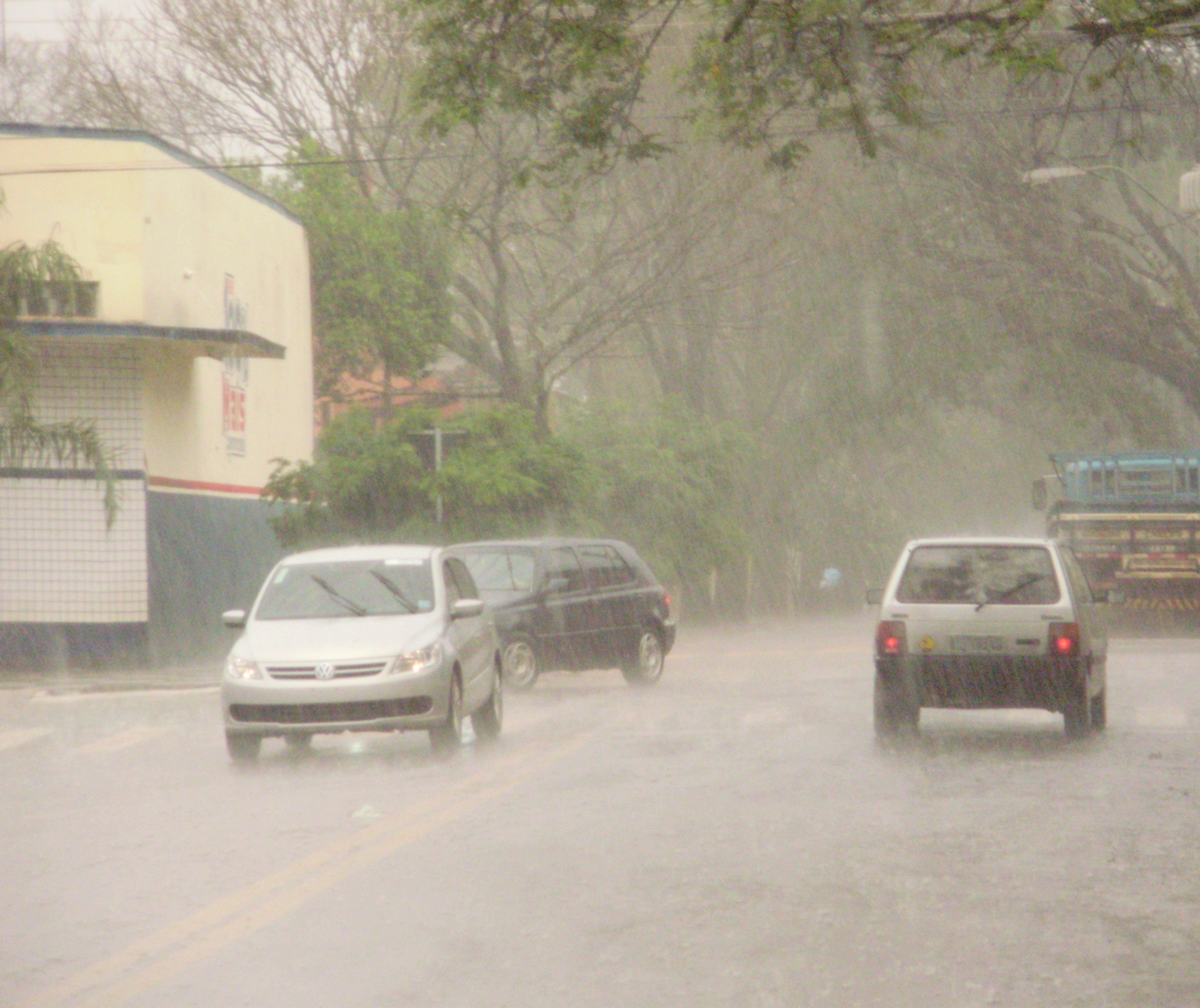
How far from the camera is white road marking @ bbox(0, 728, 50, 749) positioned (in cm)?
1631

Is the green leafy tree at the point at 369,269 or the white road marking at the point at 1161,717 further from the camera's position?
the green leafy tree at the point at 369,269

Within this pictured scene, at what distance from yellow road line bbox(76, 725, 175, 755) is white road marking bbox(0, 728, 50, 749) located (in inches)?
24.0

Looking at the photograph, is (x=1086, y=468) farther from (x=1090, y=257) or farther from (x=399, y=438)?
(x=399, y=438)

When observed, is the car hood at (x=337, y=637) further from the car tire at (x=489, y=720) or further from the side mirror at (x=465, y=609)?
the car tire at (x=489, y=720)

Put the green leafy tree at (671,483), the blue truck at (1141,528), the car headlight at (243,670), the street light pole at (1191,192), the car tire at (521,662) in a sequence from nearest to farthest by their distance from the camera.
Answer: the car headlight at (243,670) < the car tire at (521,662) < the street light pole at (1191,192) < the blue truck at (1141,528) < the green leafy tree at (671,483)

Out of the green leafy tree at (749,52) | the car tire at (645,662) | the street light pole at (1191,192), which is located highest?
the street light pole at (1191,192)

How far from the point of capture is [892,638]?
1507cm

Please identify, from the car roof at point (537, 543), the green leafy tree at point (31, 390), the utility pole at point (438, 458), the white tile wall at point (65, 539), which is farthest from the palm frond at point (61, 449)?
the car roof at point (537, 543)

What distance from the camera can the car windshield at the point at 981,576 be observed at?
49.5ft

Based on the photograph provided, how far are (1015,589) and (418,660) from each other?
4.56m

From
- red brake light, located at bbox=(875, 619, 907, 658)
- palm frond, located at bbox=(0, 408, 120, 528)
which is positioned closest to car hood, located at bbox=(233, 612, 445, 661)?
red brake light, located at bbox=(875, 619, 907, 658)

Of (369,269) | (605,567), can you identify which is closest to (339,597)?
(605,567)

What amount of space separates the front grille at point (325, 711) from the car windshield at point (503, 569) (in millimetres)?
6729

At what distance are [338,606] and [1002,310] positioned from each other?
2421 cm
